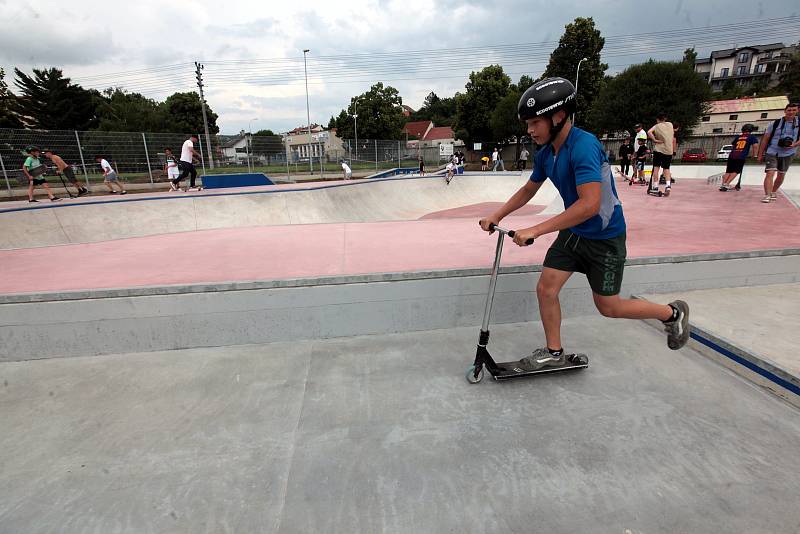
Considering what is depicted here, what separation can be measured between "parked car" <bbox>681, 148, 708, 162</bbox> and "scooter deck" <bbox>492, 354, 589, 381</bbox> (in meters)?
48.1

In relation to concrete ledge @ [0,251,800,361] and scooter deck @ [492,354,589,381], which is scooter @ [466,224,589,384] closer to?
scooter deck @ [492,354,589,381]

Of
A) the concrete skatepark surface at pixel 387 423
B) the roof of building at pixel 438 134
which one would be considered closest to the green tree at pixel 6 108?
the concrete skatepark surface at pixel 387 423

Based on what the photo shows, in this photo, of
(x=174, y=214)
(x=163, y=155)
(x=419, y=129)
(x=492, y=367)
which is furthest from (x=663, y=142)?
(x=419, y=129)

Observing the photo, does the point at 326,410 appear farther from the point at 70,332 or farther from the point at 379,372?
the point at 70,332

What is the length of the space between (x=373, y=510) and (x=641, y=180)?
14.2m

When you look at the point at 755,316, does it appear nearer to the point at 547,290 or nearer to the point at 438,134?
the point at 547,290

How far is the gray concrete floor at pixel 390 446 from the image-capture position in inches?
66.9

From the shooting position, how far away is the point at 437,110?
450 ft

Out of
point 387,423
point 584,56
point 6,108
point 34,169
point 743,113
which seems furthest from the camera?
point 743,113

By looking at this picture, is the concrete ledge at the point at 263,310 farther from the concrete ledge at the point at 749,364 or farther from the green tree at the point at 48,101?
the green tree at the point at 48,101

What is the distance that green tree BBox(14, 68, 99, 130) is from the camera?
42375 millimetres

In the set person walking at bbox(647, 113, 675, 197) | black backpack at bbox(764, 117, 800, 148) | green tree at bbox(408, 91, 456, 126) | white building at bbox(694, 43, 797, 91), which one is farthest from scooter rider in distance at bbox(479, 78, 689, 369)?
green tree at bbox(408, 91, 456, 126)

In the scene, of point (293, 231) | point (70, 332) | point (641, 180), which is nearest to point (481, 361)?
point (70, 332)

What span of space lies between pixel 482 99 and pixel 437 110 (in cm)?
9038
